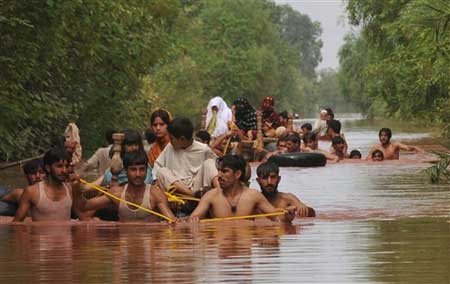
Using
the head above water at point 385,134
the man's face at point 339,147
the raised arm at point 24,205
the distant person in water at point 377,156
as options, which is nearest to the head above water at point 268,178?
the raised arm at point 24,205

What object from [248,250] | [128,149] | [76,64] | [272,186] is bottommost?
[248,250]

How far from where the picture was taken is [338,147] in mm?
36812

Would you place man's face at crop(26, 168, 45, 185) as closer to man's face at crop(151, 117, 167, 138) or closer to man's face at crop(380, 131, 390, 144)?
man's face at crop(151, 117, 167, 138)

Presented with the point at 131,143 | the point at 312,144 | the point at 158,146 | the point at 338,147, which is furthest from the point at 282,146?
the point at 131,143

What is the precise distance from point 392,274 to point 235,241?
3.55 meters

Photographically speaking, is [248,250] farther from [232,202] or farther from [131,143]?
[131,143]

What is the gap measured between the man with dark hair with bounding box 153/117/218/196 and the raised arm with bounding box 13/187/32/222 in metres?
1.55

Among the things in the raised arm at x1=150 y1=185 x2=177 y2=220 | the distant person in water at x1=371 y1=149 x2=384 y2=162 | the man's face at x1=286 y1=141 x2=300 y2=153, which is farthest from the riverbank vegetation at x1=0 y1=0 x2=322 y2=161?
the raised arm at x1=150 y1=185 x2=177 y2=220

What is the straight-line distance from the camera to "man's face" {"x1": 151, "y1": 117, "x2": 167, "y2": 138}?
61.5 feet

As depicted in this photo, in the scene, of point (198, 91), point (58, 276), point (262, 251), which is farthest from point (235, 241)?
point (198, 91)

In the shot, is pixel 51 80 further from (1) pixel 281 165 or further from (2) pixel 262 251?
(2) pixel 262 251

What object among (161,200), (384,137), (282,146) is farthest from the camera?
(282,146)

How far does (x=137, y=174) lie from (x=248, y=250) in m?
2.82

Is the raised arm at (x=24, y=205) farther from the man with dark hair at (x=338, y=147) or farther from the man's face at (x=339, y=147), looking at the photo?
the man's face at (x=339, y=147)
